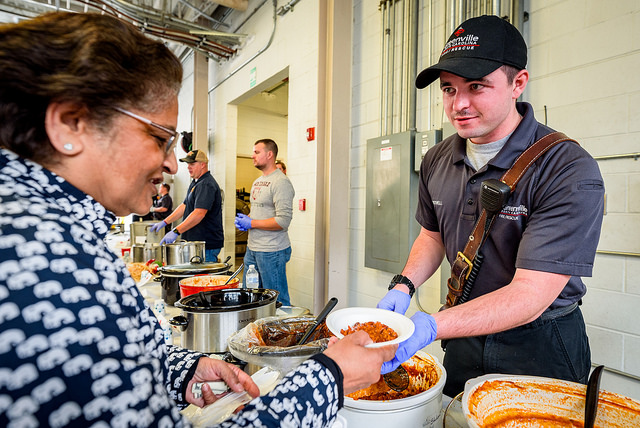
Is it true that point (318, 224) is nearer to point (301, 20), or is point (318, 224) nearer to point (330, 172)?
point (330, 172)

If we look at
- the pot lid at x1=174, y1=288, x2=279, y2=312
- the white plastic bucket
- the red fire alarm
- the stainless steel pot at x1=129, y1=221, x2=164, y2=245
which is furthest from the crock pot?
the stainless steel pot at x1=129, y1=221, x2=164, y2=245

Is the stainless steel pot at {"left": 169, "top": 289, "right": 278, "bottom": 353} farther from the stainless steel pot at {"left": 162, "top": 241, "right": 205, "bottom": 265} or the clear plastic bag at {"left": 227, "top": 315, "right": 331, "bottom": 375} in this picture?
the stainless steel pot at {"left": 162, "top": 241, "right": 205, "bottom": 265}

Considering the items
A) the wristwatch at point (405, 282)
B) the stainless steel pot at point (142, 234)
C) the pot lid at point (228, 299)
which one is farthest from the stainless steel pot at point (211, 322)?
the stainless steel pot at point (142, 234)

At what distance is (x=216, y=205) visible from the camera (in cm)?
416

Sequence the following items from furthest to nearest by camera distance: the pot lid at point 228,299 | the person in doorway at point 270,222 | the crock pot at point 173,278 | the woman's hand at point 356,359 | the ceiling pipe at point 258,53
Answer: the ceiling pipe at point 258,53 < the person in doorway at point 270,222 < the crock pot at point 173,278 < the pot lid at point 228,299 < the woman's hand at point 356,359

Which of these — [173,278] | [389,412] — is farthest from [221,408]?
[173,278]

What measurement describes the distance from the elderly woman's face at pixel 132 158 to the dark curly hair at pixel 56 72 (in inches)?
1.3

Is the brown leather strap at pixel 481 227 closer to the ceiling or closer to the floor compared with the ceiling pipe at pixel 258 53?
closer to the floor

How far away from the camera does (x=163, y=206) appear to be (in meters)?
7.84

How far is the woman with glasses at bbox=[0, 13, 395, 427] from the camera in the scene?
1.41 feet

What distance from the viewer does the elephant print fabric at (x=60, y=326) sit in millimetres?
418

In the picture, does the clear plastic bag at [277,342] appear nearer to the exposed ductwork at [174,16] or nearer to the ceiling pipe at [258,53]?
the ceiling pipe at [258,53]

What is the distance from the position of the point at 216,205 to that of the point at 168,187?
4954mm

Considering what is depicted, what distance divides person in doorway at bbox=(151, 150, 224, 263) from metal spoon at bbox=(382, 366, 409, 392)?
3190 mm
